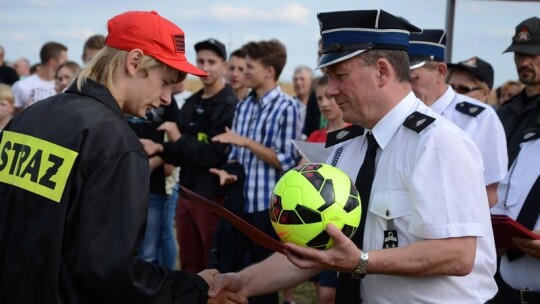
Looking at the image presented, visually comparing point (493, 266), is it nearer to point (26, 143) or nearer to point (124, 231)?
point (124, 231)

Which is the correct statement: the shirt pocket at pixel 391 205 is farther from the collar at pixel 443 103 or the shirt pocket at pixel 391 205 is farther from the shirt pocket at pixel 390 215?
the collar at pixel 443 103

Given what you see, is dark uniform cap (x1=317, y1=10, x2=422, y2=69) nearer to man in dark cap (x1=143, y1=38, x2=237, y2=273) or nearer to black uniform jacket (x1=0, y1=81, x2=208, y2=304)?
black uniform jacket (x1=0, y1=81, x2=208, y2=304)

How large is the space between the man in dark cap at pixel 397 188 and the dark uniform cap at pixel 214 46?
4.42 m

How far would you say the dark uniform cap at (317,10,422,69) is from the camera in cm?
329

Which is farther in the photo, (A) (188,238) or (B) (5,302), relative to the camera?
(A) (188,238)

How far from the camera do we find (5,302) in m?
3.11

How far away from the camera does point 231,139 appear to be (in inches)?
263

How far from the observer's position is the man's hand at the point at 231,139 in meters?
6.65

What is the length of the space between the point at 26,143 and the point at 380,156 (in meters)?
1.53

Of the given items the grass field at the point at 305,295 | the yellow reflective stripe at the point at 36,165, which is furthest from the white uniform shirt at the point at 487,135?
the grass field at the point at 305,295

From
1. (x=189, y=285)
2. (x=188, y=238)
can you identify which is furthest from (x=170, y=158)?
(x=189, y=285)

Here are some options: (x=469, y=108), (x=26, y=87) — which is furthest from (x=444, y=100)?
(x=26, y=87)

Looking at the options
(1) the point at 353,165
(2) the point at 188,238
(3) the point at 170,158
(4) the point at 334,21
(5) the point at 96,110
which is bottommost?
(2) the point at 188,238

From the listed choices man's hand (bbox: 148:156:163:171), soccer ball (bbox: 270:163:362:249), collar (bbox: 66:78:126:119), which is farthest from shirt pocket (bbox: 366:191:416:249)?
man's hand (bbox: 148:156:163:171)
